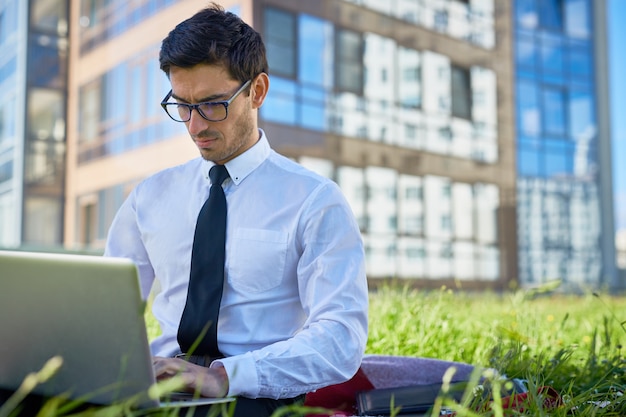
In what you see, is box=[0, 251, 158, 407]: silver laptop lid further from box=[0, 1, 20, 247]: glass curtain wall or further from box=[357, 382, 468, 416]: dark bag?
box=[0, 1, 20, 247]: glass curtain wall

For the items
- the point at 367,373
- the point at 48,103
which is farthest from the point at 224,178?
the point at 48,103

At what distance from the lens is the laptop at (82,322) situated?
3.92ft

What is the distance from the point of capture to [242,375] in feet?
5.20

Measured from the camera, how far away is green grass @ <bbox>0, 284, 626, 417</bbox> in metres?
1.90

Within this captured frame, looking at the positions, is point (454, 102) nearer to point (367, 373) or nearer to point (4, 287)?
point (367, 373)

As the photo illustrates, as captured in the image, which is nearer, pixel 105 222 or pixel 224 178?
pixel 224 178

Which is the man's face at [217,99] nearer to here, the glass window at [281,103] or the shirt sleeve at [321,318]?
the shirt sleeve at [321,318]

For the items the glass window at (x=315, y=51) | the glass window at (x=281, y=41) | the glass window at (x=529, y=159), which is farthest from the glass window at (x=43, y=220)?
the glass window at (x=529, y=159)

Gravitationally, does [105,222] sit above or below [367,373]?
above

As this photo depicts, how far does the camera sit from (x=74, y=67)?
1226 cm

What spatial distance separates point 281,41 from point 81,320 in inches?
412

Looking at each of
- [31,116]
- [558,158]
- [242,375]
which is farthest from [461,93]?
[242,375]

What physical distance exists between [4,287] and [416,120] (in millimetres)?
12776

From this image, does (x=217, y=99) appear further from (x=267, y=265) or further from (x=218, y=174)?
(x=267, y=265)
